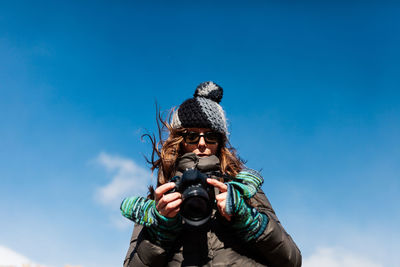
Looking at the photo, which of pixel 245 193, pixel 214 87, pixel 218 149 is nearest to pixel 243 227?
pixel 245 193

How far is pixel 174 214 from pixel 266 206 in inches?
39.7

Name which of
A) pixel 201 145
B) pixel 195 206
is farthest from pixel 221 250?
pixel 201 145

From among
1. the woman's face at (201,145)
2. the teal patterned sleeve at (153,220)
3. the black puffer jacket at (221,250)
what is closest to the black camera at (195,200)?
the teal patterned sleeve at (153,220)

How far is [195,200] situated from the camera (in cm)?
224

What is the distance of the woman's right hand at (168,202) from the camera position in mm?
2375

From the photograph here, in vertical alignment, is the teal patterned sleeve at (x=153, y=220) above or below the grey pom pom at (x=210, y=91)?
below

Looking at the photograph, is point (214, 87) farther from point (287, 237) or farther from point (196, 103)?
point (287, 237)

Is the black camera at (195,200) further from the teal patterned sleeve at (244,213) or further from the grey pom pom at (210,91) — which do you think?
the grey pom pom at (210,91)

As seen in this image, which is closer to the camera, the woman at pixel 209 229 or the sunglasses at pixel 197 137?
the woman at pixel 209 229

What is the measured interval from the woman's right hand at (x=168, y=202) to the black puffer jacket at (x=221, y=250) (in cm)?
29

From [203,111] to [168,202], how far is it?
115 cm

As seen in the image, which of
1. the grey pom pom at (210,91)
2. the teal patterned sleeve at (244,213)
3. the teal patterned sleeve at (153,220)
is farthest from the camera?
the grey pom pom at (210,91)

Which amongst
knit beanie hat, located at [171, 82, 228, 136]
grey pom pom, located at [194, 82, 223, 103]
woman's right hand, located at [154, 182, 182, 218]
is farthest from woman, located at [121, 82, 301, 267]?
grey pom pom, located at [194, 82, 223, 103]

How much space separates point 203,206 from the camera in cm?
223
